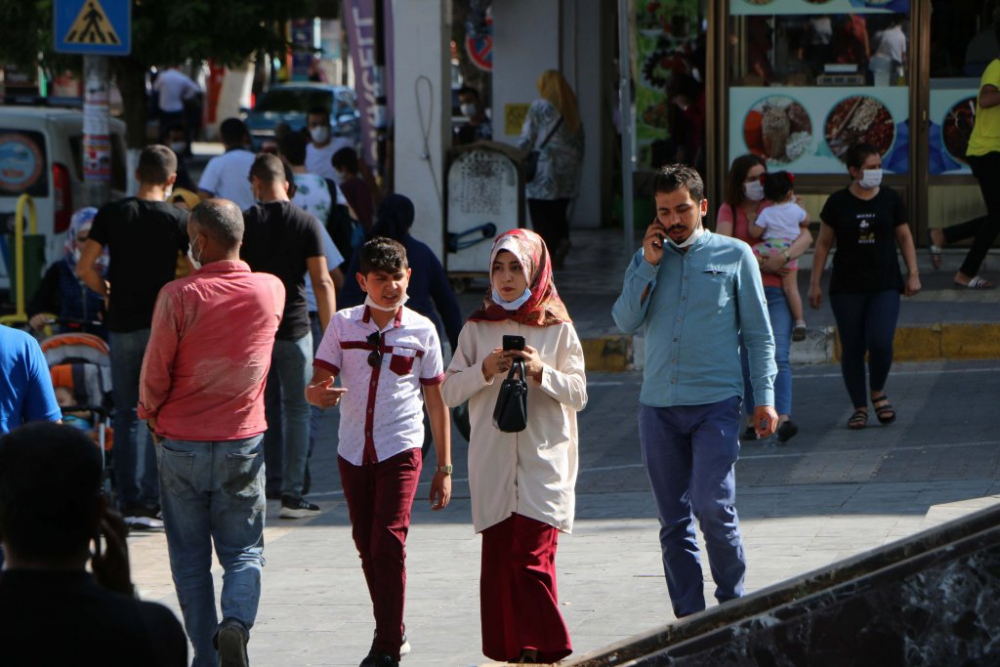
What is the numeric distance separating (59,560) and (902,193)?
1257 cm

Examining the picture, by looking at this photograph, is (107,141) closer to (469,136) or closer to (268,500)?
(268,500)

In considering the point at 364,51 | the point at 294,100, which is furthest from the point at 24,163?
the point at 294,100

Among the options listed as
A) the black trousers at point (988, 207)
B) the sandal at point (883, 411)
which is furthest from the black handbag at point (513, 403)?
the black trousers at point (988, 207)

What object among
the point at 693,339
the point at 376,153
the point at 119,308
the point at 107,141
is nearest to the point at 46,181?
the point at 107,141

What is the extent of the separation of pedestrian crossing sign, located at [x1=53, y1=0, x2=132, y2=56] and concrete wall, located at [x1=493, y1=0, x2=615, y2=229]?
7.27m

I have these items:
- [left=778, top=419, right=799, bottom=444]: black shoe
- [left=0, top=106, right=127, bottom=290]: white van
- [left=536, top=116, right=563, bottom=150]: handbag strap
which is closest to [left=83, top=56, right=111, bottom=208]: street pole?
[left=0, top=106, right=127, bottom=290]: white van

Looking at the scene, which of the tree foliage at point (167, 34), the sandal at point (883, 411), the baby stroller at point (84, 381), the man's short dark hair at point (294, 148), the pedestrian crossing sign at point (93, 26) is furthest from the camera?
the tree foliage at point (167, 34)

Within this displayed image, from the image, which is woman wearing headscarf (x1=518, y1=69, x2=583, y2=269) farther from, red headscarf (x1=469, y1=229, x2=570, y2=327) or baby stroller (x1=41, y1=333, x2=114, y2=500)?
red headscarf (x1=469, y1=229, x2=570, y2=327)

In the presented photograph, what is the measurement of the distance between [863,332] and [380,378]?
15.2ft

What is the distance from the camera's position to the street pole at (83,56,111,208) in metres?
13.3

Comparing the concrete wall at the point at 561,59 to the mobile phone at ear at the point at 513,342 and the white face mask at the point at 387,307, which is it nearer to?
the white face mask at the point at 387,307

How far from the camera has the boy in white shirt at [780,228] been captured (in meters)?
9.73

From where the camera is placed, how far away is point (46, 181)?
609 inches

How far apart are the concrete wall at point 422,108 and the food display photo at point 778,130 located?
108 inches
